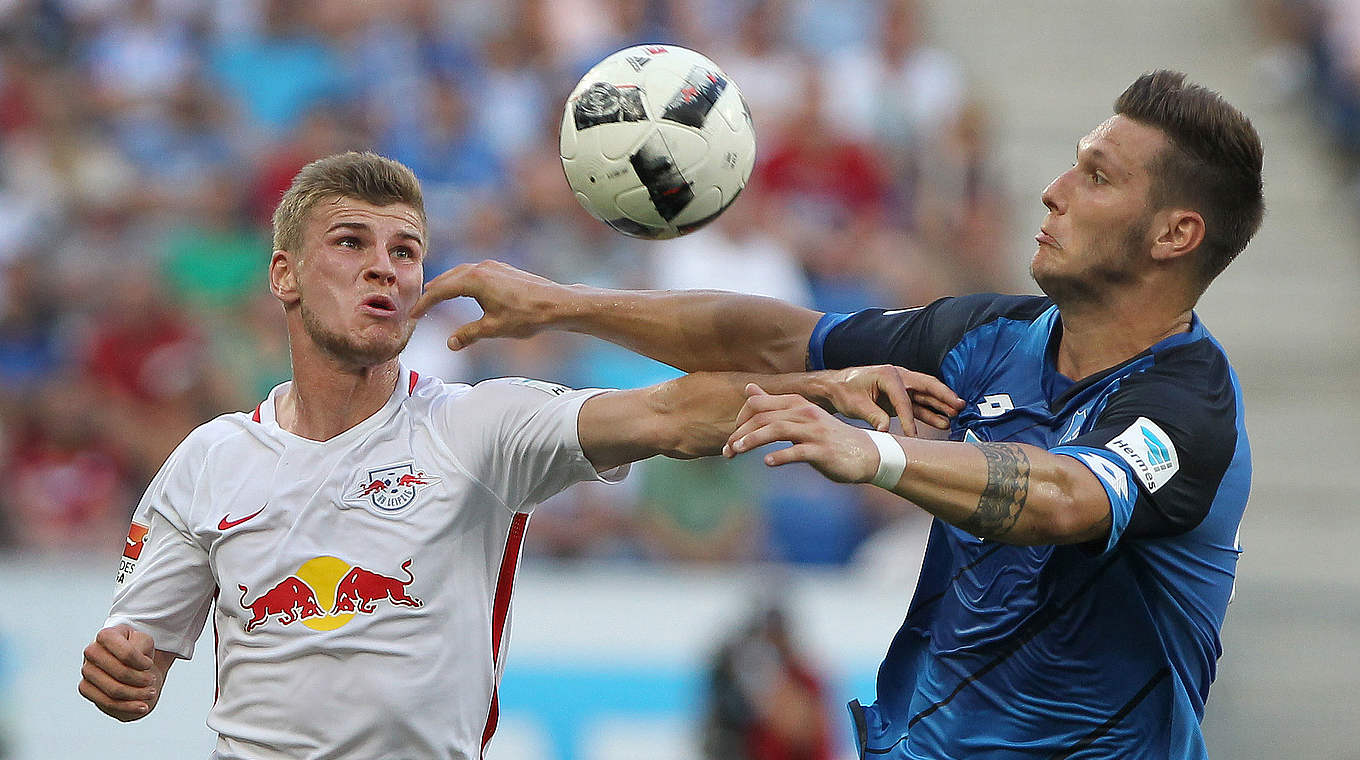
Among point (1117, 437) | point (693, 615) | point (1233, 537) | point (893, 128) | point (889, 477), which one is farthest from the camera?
point (893, 128)

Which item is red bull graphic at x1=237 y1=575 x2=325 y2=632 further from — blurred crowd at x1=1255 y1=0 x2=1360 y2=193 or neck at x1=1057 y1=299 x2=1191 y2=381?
blurred crowd at x1=1255 y1=0 x2=1360 y2=193

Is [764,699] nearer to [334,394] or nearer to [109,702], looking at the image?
[334,394]

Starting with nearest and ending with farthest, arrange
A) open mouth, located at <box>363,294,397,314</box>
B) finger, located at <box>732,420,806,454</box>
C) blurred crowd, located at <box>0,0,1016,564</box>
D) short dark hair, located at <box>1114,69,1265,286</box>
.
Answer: finger, located at <box>732,420,806,454</box>, short dark hair, located at <box>1114,69,1265,286</box>, open mouth, located at <box>363,294,397,314</box>, blurred crowd, located at <box>0,0,1016,564</box>

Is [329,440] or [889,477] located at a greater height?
[329,440]

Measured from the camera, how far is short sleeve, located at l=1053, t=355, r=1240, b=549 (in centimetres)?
365

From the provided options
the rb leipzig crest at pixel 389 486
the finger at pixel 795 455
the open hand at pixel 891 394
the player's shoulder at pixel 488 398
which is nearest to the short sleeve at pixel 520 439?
the player's shoulder at pixel 488 398

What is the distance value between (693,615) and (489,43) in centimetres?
528

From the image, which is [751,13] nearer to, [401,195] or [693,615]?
[693,615]

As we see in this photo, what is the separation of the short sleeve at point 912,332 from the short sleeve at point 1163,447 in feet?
2.00

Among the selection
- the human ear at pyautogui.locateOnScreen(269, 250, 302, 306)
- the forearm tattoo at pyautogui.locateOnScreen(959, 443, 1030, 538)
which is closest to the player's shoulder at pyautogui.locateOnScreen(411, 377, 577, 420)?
the human ear at pyautogui.locateOnScreen(269, 250, 302, 306)

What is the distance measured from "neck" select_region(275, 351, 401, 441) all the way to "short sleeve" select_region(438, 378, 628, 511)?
24 centimetres

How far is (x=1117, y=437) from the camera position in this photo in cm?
373

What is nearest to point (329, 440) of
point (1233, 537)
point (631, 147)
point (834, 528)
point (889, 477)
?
point (631, 147)

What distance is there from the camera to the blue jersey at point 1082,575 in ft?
12.6
